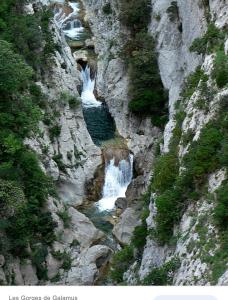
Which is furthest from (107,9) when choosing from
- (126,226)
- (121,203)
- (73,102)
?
(126,226)

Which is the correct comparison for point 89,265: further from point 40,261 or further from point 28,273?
point 28,273

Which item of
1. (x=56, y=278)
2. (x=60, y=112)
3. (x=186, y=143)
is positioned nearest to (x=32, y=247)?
(x=56, y=278)

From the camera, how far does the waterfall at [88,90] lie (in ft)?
132

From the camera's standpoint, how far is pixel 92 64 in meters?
42.0

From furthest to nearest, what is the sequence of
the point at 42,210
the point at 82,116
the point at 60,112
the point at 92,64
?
the point at 92,64, the point at 82,116, the point at 60,112, the point at 42,210

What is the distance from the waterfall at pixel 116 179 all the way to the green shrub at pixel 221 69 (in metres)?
13.9

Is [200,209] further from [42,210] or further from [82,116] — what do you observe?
[82,116]

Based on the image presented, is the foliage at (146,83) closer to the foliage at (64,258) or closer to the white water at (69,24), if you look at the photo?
the white water at (69,24)

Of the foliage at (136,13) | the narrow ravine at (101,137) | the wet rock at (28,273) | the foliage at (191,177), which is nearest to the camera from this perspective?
the foliage at (191,177)

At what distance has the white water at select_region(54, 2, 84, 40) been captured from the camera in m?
45.0

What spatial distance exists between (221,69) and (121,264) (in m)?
9.43

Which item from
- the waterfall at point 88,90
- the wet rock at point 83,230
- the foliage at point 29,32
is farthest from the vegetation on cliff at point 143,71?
the wet rock at point 83,230

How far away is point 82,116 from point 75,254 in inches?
514

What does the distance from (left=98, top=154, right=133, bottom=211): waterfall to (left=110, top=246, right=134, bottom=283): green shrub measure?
413 inches
